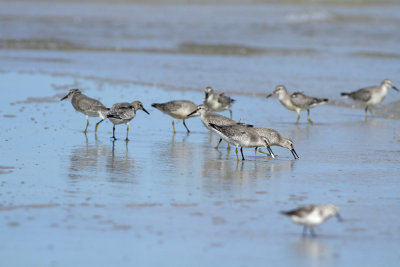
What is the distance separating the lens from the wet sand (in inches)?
267

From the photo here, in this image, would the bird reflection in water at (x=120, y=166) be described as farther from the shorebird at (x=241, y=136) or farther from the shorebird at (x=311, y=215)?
the shorebird at (x=311, y=215)

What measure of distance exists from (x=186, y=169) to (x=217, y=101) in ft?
16.5

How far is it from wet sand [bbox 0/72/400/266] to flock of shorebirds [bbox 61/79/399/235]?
289mm

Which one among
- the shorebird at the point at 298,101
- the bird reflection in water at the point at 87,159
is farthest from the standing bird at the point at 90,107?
the shorebird at the point at 298,101

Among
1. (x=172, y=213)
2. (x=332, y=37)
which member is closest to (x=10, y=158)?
(x=172, y=213)

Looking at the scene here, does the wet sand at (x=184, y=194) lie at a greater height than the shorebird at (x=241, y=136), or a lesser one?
lesser

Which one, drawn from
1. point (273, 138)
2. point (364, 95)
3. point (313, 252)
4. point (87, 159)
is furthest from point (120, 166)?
point (364, 95)

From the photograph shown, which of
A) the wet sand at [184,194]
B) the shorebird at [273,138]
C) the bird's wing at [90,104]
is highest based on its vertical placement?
the bird's wing at [90,104]

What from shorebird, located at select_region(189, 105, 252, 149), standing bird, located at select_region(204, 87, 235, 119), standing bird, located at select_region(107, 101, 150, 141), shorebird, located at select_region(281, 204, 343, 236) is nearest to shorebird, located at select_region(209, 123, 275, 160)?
shorebird, located at select_region(189, 105, 252, 149)

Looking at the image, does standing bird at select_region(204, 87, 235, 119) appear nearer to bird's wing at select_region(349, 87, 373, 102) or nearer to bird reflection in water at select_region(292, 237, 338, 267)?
bird's wing at select_region(349, 87, 373, 102)

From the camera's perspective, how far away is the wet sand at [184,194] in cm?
678

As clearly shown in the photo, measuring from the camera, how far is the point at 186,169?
34.2 feet

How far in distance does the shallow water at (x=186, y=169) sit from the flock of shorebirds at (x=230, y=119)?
0.28m

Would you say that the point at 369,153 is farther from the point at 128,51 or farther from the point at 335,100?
the point at 128,51
